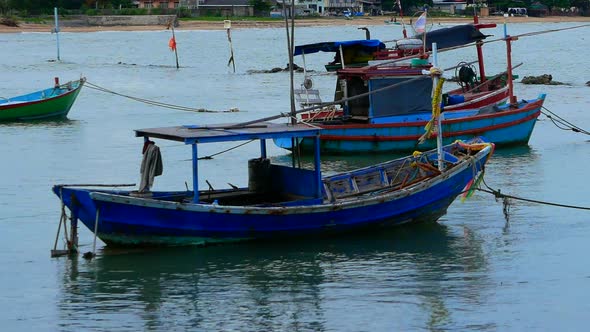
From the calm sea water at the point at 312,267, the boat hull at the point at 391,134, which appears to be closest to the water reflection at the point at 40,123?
the calm sea water at the point at 312,267

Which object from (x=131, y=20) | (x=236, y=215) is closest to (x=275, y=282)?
(x=236, y=215)

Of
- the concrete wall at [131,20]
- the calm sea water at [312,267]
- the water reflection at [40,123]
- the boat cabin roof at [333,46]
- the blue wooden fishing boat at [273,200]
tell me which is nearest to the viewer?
the calm sea water at [312,267]

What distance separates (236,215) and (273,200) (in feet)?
4.60

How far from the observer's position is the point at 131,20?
372ft

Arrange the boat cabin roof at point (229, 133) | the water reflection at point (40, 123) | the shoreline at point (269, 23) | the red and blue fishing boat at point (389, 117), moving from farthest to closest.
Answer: the shoreline at point (269, 23) < the water reflection at point (40, 123) < the red and blue fishing boat at point (389, 117) < the boat cabin roof at point (229, 133)

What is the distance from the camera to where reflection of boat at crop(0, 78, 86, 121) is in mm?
33156

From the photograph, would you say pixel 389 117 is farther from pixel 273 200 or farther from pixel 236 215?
pixel 236 215

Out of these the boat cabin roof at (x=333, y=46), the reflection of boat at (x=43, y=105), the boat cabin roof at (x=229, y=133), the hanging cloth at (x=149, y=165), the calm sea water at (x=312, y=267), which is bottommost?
the calm sea water at (x=312, y=267)

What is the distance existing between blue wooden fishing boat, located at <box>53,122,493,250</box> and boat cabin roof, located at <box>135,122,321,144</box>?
1 centimetres

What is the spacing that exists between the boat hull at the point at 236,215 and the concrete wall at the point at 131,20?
96.3m

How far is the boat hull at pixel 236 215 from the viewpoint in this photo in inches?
594

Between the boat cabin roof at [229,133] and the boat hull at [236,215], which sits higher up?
the boat cabin roof at [229,133]

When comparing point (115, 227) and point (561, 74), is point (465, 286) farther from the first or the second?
point (561, 74)

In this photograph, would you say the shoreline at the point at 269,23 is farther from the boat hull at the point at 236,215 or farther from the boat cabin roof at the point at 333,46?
the boat hull at the point at 236,215
